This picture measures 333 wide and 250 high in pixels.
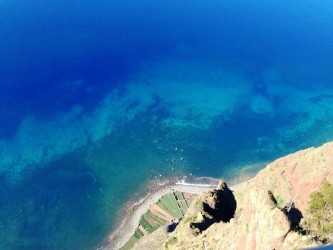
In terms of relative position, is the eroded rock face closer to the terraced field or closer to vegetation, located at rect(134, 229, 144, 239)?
the terraced field

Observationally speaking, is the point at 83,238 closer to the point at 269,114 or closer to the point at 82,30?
the point at 269,114

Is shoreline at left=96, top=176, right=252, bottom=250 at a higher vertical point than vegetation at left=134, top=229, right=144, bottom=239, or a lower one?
higher

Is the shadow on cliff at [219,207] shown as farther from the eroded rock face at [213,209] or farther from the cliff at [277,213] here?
the cliff at [277,213]

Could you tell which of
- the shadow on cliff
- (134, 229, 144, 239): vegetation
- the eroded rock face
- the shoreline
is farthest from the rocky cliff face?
the shoreline

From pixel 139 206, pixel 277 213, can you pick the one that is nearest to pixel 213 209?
pixel 277 213

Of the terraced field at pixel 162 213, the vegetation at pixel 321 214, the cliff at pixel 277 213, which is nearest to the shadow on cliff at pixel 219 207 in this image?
the cliff at pixel 277 213
